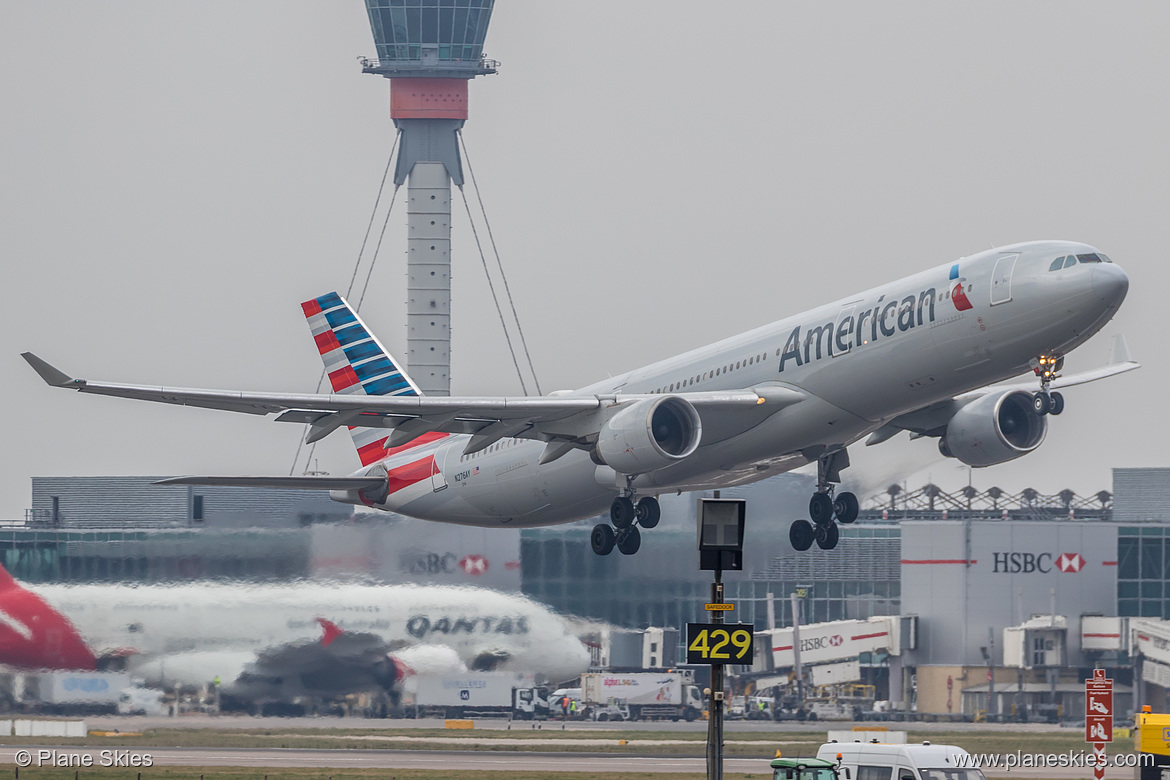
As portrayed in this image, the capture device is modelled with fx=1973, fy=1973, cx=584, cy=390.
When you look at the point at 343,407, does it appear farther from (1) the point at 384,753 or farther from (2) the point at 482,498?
(1) the point at 384,753

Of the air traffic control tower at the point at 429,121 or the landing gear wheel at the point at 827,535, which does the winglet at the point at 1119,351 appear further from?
the air traffic control tower at the point at 429,121

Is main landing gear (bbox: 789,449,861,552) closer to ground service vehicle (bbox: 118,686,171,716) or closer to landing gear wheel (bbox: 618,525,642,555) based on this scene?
landing gear wheel (bbox: 618,525,642,555)

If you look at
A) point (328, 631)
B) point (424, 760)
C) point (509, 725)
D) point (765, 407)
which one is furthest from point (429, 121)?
point (765, 407)

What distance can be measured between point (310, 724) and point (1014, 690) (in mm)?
26899

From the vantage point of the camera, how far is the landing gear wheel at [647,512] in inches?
1877

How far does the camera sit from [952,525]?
84.1 metres

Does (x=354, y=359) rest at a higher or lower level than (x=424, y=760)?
higher

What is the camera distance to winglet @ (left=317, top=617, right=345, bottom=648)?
55.0 m

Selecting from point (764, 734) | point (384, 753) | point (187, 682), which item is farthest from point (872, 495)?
point (187, 682)

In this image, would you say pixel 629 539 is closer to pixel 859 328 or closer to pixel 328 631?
pixel 859 328

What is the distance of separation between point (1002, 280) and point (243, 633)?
2495 centimetres

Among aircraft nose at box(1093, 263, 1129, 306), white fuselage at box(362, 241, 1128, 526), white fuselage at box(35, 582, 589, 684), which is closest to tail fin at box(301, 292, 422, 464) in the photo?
white fuselage at box(35, 582, 589, 684)

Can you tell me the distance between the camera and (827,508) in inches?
1930

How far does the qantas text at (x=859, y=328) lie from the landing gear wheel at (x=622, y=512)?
5443 mm
